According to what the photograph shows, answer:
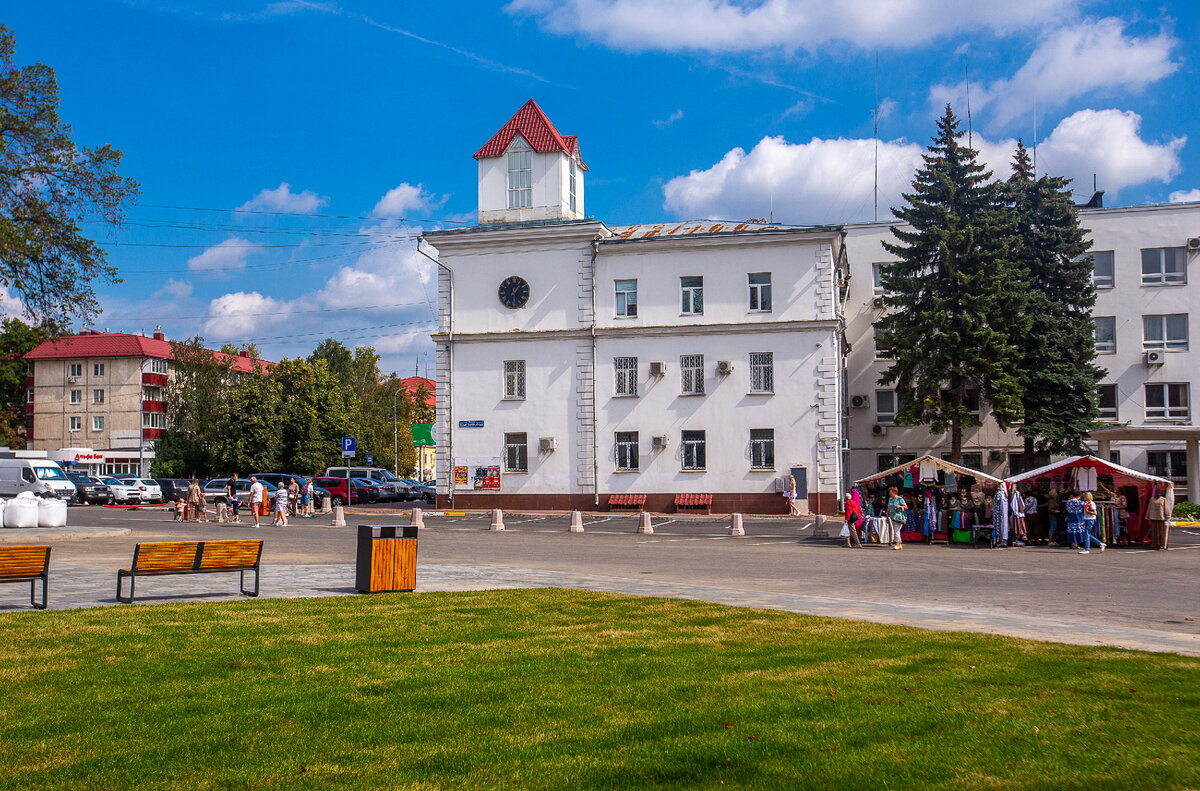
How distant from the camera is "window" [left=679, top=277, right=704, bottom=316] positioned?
42188 mm

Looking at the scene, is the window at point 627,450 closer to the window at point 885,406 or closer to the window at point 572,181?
the window at point 572,181

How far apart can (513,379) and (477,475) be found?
4.62 m

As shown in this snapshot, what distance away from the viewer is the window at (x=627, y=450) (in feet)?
138

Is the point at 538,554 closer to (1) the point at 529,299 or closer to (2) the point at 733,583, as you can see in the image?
(2) the point at 733,583

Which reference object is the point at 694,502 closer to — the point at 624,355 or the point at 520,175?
the point at 624,355

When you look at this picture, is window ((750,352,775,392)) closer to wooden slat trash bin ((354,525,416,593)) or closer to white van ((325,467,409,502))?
white van ((325,467,409,502))

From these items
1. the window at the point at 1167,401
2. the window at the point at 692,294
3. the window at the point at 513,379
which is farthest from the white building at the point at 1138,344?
the window at the point at 513,379

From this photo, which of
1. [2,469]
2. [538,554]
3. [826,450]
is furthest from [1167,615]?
[2,469]

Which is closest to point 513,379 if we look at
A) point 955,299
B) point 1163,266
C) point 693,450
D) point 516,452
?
point 516,452

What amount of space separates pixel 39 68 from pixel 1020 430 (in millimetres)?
39738

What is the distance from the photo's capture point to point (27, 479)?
4722 cm

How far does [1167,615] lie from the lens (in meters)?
12.8

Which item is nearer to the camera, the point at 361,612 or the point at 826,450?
the point at 361,612

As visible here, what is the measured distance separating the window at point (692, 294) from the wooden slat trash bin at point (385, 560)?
28983 mm
